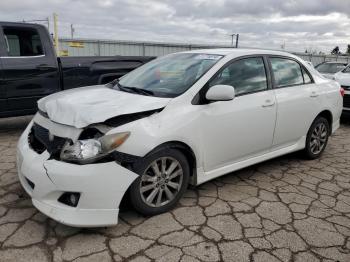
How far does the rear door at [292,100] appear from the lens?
407 centimetres

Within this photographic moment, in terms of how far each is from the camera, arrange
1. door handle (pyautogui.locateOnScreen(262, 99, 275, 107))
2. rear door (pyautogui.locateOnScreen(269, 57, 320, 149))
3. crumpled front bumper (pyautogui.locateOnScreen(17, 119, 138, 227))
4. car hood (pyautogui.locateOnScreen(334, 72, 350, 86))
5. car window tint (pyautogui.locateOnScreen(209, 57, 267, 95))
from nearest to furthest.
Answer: crumpled front bumper (pyautogui.locateOnScreen(17, 119, 138, 227)) → car window tint (pyautogui.locateOnScreen(209, 57, 267, 95)) → door handle (pyautogui.locateOnScreen(262, 99, 275, 107)) → rear door (pyautogui.locateOnScreen(269, 57, 320, 149)) → car hood (pyautogui.locateOnScreen(334, 72, 350, 86))

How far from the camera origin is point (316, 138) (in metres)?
4.84

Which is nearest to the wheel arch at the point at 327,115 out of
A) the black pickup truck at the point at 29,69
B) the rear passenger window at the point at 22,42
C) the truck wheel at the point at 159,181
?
the truck wheel at the point at 159,181

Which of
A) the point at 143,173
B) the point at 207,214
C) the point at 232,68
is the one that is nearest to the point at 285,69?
the point at 232,68

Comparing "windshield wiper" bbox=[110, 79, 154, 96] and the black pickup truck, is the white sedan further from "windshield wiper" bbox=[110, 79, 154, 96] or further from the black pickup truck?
the black pickup truck

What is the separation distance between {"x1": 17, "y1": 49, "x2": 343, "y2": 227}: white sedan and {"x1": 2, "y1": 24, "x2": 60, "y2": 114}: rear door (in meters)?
2.22

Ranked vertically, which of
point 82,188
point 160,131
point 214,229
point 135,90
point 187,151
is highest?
point 135,90

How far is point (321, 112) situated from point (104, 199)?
11.4ft

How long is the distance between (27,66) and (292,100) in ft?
13.6

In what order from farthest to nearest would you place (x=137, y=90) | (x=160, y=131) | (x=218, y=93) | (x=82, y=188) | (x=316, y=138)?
1. (x=316, y=138)
2. (x=137, y=90)
3. (x=218, y=93)
4. (x=160, y=131)
5. (x=82, y=188)

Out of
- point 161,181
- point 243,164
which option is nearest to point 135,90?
point 161,181

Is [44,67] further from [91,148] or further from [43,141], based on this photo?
[91,148]

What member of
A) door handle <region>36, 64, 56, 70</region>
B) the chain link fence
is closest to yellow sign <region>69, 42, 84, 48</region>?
the chain link fence

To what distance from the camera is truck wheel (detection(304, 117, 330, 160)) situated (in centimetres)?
470
